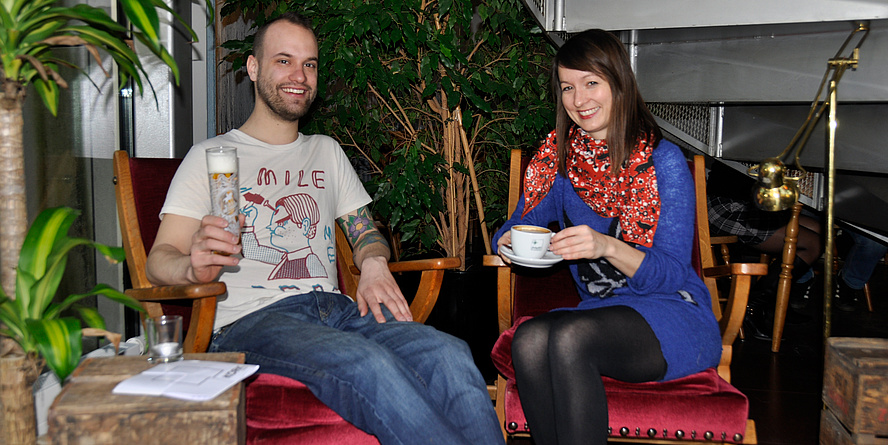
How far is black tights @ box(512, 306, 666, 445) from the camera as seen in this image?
1441mm

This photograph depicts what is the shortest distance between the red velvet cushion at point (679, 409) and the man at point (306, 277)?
0.35m

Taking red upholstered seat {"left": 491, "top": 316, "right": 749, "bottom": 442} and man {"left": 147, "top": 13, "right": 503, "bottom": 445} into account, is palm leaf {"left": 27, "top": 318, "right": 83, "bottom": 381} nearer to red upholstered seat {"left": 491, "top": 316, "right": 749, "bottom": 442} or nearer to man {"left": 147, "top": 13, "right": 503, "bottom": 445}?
man {"left": 147, "top": 13, "right": 503, "bottom": 445}

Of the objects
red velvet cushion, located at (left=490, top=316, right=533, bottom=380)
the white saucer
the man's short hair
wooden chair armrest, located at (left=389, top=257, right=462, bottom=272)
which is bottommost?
red velvet cushion, located at (left=490, top=316, right=533, bottom=380)

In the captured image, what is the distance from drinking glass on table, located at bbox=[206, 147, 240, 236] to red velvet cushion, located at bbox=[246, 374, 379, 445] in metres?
0.42

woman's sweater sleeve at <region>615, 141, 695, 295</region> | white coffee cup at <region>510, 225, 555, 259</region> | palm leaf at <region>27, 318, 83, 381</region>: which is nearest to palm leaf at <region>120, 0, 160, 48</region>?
palm leaf at <region>27, 318, 83, 381</region>

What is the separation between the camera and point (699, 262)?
1.94 meters

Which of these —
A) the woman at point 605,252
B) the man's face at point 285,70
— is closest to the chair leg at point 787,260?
the woman at point 605,252

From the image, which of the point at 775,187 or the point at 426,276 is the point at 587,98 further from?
the point at 426,276

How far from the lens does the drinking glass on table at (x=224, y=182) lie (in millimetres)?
1190

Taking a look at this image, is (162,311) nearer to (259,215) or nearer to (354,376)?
(259,215)

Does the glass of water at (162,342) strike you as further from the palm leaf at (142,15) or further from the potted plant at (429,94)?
the potted plant at (429,94)

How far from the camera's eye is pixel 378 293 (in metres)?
1.71

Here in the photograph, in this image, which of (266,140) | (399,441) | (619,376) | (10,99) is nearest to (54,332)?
(10,99)

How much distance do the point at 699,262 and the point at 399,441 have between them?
3.59 feet
